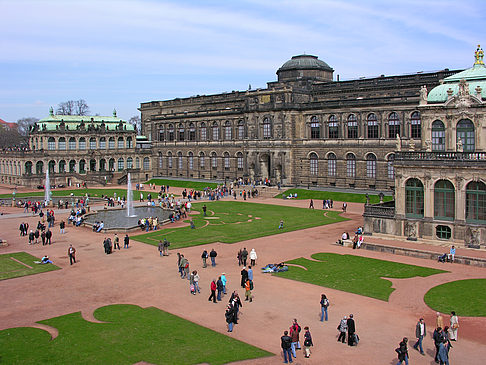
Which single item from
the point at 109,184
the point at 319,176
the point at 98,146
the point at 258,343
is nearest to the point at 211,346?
the point at 258,343

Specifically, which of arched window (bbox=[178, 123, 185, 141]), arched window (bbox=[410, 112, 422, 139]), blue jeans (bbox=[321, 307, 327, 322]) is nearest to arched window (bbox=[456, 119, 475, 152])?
arched window (bbox=[410, 112, 422, 139])

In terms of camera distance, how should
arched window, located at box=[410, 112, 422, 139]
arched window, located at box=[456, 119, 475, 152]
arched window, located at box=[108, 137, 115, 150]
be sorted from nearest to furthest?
arched window, located at box=[456, 119, 475, 152]
arched window, located at box=[410, 112, 422, 139]
arched window, located at box=[108, 137, 115, 150]

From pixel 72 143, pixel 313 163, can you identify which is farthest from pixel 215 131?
pixel 72 143

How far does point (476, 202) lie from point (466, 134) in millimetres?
8160

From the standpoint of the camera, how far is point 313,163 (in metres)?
87.8

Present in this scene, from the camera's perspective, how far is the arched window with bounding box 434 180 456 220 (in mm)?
43438

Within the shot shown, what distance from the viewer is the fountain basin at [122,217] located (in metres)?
55.6

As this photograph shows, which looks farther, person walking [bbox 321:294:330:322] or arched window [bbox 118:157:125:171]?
arched window [bbox 118:157:125:171]

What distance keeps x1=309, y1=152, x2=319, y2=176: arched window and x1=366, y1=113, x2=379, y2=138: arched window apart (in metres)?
11.1

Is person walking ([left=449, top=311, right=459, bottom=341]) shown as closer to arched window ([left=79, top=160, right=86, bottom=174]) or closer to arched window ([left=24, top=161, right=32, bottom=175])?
arched window ([left=24, top=161, right=32, bottom=175])

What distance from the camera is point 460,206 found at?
42.7 m

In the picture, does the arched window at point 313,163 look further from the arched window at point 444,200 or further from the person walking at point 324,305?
the person walking at point 324,305

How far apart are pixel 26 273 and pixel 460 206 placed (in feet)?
114

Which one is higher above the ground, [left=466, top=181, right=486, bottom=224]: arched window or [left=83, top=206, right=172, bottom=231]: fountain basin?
[left=466, top=181, right=486, bottom=224]: arched window
